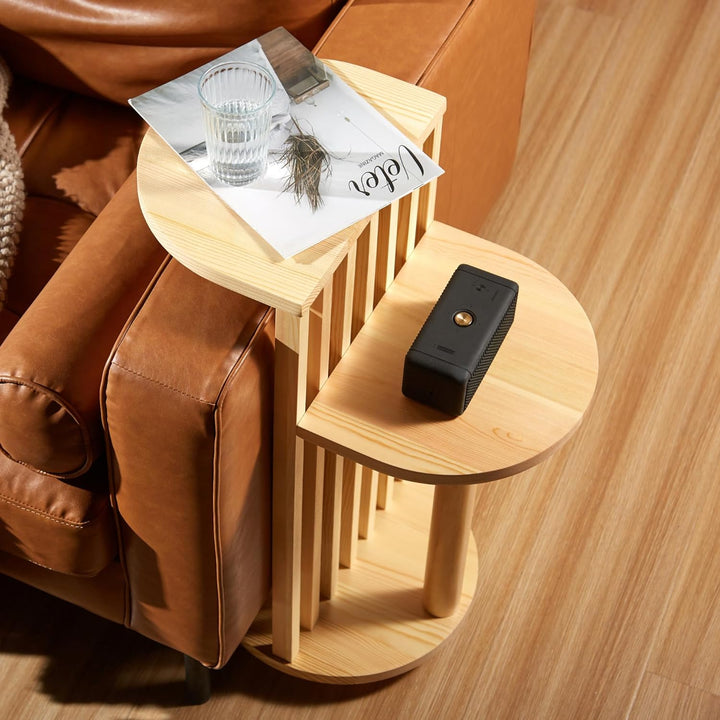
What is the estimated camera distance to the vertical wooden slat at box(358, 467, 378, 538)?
5.04 feet

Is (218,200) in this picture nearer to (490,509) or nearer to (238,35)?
(238,35)

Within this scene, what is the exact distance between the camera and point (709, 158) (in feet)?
7.49

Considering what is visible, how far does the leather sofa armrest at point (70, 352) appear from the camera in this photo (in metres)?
1.14

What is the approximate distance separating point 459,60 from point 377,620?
0.80 meters

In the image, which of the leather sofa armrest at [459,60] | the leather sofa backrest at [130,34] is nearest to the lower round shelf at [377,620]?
the leather sofa armrest at [459,60]

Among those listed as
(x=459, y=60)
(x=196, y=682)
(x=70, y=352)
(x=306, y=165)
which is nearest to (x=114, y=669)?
(x=196, y=682)

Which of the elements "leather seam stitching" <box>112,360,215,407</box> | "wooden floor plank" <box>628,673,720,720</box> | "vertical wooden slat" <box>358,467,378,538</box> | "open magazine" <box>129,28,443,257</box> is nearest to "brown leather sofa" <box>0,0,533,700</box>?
"leather seam stitching" <box>112,360,215,407</box>

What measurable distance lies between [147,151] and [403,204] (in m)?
0.31

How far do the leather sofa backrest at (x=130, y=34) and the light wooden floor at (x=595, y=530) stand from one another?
0.79 meters

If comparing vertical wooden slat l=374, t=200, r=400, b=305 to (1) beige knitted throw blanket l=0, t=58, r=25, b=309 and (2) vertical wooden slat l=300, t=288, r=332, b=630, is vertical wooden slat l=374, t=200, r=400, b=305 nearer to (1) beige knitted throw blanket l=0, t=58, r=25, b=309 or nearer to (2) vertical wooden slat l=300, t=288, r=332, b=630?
(2) vertical wooden slat l=300, t=288, r=332, b=630

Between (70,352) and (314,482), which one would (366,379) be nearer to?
(314,482)

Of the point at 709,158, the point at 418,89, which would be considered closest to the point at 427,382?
the point at 418,89

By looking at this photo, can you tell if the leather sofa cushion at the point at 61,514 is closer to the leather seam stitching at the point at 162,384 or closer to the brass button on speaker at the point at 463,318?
the leather seam stitching at the point at 162,384

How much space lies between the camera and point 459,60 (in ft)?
4.66
